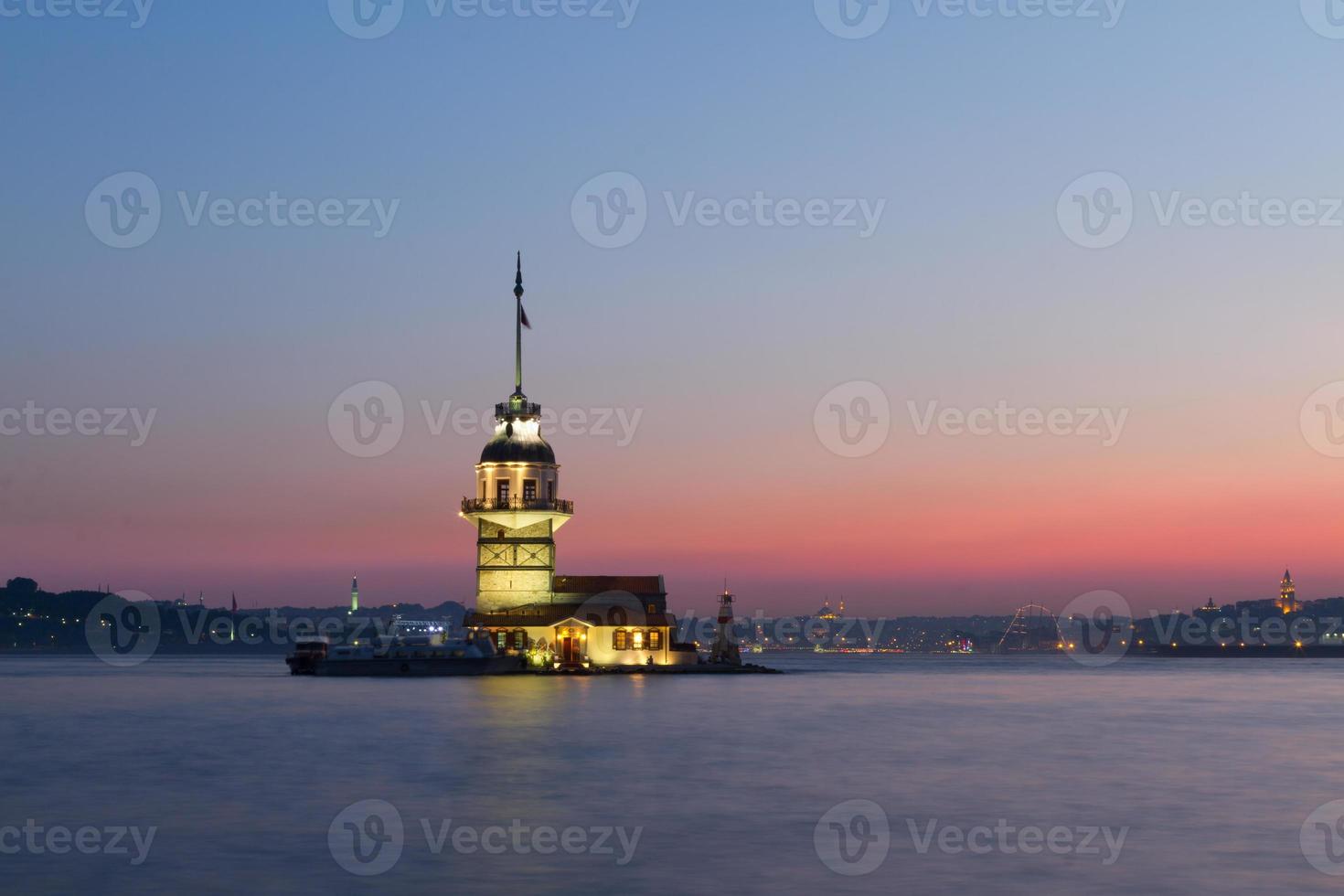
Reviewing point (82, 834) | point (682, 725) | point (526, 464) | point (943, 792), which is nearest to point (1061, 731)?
point (682, 725)

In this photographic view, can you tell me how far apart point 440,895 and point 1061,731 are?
4774cm

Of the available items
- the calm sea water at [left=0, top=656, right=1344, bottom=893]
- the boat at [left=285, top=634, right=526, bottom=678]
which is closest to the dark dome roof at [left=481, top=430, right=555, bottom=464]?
the boat at [left=285, top=634, right=526, bottom=678]

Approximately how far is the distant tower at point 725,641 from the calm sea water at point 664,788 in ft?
142

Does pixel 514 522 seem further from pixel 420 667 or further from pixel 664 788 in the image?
pixel 664 788

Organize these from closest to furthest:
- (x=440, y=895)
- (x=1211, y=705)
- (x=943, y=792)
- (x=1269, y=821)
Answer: (x=440, y=895) < (x=1269, y=821) < (x=943, y=792) < (x=1211, y=705)

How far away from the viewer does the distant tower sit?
13588 centimetres

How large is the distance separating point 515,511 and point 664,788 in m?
74.3

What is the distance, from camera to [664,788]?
4584 centimetres

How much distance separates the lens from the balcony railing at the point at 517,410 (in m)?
123

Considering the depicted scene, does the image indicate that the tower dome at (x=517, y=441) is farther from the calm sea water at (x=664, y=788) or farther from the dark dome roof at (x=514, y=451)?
the calm sea water at (x=664, y=788)

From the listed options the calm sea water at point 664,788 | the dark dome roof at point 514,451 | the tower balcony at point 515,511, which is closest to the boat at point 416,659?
the tower balcony at point 515,511

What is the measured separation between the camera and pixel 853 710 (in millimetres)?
86125

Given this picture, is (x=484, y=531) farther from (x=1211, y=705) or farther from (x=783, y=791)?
(x=783, y=791)

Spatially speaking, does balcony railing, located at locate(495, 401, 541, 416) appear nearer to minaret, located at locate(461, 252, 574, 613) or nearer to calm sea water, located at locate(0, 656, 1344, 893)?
minaret, located at locate(461, 252, 574, 613)
